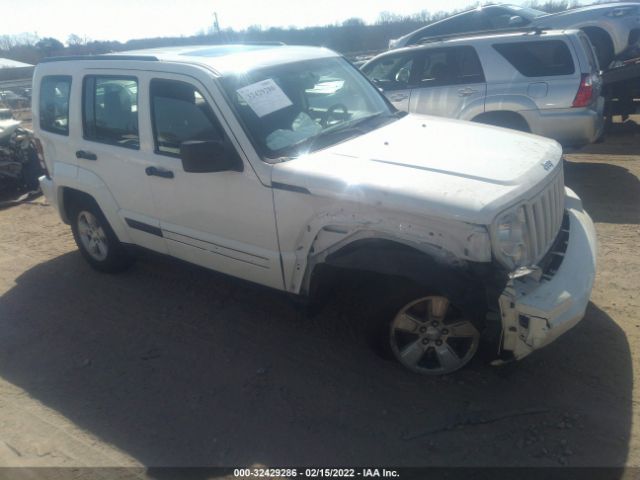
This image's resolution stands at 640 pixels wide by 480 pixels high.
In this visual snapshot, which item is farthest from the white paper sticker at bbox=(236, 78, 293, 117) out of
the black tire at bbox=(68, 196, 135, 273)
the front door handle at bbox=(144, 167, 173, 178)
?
the black tire at bbox=(68, 196, 135, 273)

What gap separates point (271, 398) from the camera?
311cm

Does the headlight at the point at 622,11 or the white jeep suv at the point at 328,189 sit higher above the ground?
the headlight at the point at 622,11

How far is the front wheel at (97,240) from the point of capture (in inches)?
180

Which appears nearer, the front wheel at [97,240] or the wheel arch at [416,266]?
the wheel arch at [416,266]

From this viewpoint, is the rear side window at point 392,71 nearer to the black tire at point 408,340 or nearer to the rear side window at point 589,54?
the rear side window at point 589,54

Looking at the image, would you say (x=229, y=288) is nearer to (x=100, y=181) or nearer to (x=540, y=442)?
(x=100, y=181)

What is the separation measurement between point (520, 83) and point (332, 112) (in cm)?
377

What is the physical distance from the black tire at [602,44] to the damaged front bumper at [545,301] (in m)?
8.19

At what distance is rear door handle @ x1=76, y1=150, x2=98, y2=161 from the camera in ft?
13.7

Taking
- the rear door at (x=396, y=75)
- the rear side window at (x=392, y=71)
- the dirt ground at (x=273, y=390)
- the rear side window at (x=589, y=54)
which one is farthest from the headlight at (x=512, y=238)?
the rear side window at (x=392, y=71)

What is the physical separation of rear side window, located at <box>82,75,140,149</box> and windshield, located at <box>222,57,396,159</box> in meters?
0.99

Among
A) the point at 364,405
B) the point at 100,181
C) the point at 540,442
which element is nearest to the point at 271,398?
the point at 364,405

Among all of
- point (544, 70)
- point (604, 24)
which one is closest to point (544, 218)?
point (544, 70)

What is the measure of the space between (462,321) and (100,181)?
3158mm
